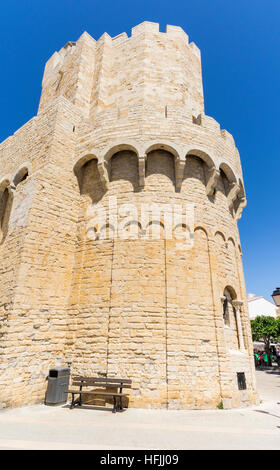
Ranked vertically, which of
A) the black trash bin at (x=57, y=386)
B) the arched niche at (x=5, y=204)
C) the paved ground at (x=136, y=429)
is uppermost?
the arched niche at (x=5, y=204)

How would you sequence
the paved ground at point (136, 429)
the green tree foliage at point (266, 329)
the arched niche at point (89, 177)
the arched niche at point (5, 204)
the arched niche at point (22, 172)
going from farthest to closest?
the green tree foliage at point (266, 329), the arched niche at point (5, 204), the arched niche at point (22, 172), the arched niche at point (89, 177), the paved ground at point (136, 429)

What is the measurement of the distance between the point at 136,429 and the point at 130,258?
Answer: 418 centimetres

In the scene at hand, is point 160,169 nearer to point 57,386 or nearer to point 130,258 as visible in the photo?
point 130,258

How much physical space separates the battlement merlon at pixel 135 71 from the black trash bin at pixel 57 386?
9.48m

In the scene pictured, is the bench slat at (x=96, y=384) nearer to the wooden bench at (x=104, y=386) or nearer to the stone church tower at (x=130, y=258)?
the wooden bench at (x=104, y=386)

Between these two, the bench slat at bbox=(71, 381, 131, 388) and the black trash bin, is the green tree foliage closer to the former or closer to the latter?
the bench slat at bbox=(71, 381, 131, 388)

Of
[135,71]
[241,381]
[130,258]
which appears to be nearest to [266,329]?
[241,381]

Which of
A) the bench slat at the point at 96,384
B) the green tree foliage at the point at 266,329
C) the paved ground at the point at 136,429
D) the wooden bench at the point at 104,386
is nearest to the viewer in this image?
the paved ground at the point at 136,429

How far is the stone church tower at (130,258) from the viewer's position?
6906mm

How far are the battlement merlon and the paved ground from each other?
34.0ft

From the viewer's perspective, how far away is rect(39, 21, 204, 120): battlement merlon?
11305mm

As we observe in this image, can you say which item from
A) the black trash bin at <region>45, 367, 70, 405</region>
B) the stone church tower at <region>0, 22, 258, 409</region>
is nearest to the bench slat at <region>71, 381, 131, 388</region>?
the stone church tower at <region>0, 22, 258, 409</region>

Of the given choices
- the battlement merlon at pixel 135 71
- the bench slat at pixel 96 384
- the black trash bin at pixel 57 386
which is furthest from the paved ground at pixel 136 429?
the battlement merlon at pixel 135 71

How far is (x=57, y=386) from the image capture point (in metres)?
6.88
